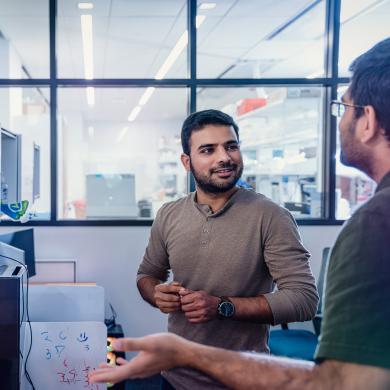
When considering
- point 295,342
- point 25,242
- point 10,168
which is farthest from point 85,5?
point 295,342

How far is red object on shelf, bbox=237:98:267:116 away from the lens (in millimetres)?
5327

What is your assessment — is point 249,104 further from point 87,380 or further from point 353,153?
point 353,153

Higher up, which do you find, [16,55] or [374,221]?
[16,55]

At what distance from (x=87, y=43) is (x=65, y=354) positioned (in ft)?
13.3

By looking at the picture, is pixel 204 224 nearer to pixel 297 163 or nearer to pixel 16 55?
pixel 297 163

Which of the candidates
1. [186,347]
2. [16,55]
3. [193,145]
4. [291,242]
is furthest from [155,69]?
[186,347]

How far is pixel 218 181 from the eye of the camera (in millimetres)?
1486

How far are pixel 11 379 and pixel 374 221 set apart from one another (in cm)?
105

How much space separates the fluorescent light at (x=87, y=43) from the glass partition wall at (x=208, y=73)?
0.04 feet

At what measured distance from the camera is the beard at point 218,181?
148cm

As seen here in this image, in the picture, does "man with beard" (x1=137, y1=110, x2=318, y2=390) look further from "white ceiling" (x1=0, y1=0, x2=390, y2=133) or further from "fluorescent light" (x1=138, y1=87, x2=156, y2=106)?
"fluorescent light" (x1=138, y1=87, x2=156, y2=106)

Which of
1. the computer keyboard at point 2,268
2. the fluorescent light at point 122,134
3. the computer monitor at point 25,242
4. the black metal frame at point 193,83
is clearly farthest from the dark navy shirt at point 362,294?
the fluorescent light at point 122,134

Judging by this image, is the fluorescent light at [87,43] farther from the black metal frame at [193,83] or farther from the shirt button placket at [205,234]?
the shirt button placket at [205,234]

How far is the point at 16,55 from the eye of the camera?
496 centimetres
